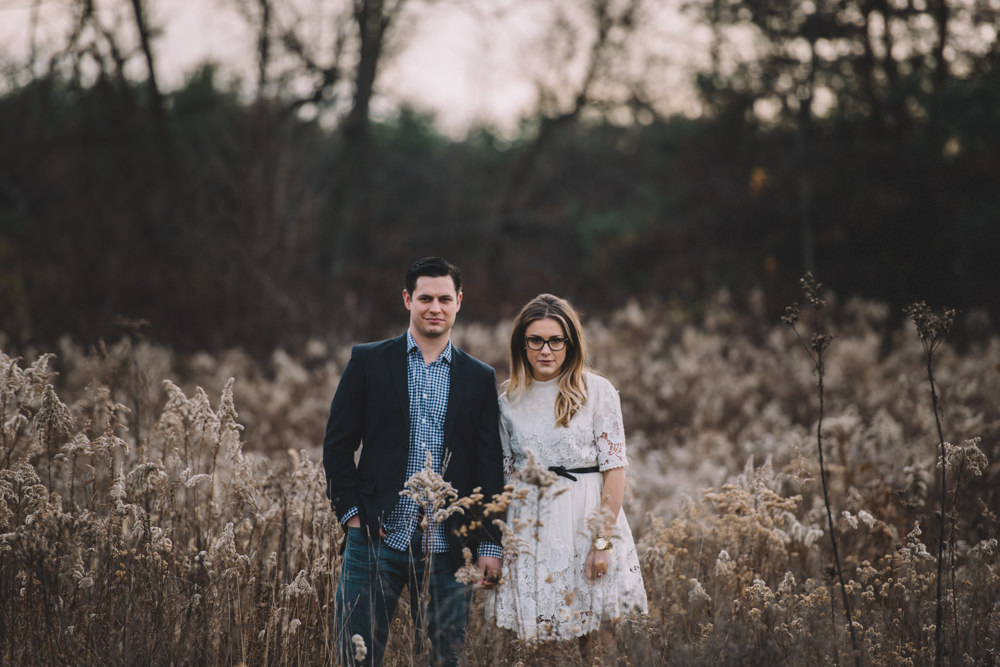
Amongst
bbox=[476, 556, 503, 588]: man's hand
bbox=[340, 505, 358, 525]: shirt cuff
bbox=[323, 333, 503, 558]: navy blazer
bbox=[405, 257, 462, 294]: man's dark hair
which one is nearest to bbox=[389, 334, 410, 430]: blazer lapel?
bbox=[323, 333, 503, 558]: navy blazer

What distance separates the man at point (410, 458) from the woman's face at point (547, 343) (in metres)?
0.24

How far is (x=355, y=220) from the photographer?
18.3 m

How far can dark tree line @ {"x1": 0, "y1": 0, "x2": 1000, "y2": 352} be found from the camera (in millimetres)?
13062

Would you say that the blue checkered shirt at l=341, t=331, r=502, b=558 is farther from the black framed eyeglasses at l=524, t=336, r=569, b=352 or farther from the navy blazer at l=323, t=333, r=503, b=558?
the black framed eyeglasses at l=524, t=336, r=569, b=352

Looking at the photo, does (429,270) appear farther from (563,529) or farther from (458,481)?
(563,529)

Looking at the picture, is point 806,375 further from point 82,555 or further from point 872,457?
point 82,555

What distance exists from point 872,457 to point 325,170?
1516cm

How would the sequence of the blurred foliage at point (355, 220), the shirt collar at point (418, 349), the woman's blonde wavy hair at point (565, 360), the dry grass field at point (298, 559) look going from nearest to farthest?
the dry grass field at point (298, 559) → the shirt collar at point (418, 349) → the woman's blonde wavy hair at point (565, 360) → the blurred foliage at point (355, 220)

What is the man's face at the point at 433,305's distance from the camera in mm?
3086

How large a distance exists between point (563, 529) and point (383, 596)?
2.51ft

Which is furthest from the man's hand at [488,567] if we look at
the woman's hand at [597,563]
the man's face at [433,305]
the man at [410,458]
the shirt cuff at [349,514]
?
the man's face at [433,305]

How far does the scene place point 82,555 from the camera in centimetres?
311

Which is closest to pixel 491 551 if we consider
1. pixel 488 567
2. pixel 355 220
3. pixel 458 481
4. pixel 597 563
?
pixel 488 567

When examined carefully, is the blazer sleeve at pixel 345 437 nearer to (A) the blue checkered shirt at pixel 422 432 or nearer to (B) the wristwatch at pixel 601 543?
(A) the blue checkered shirt at pixel 422 432
